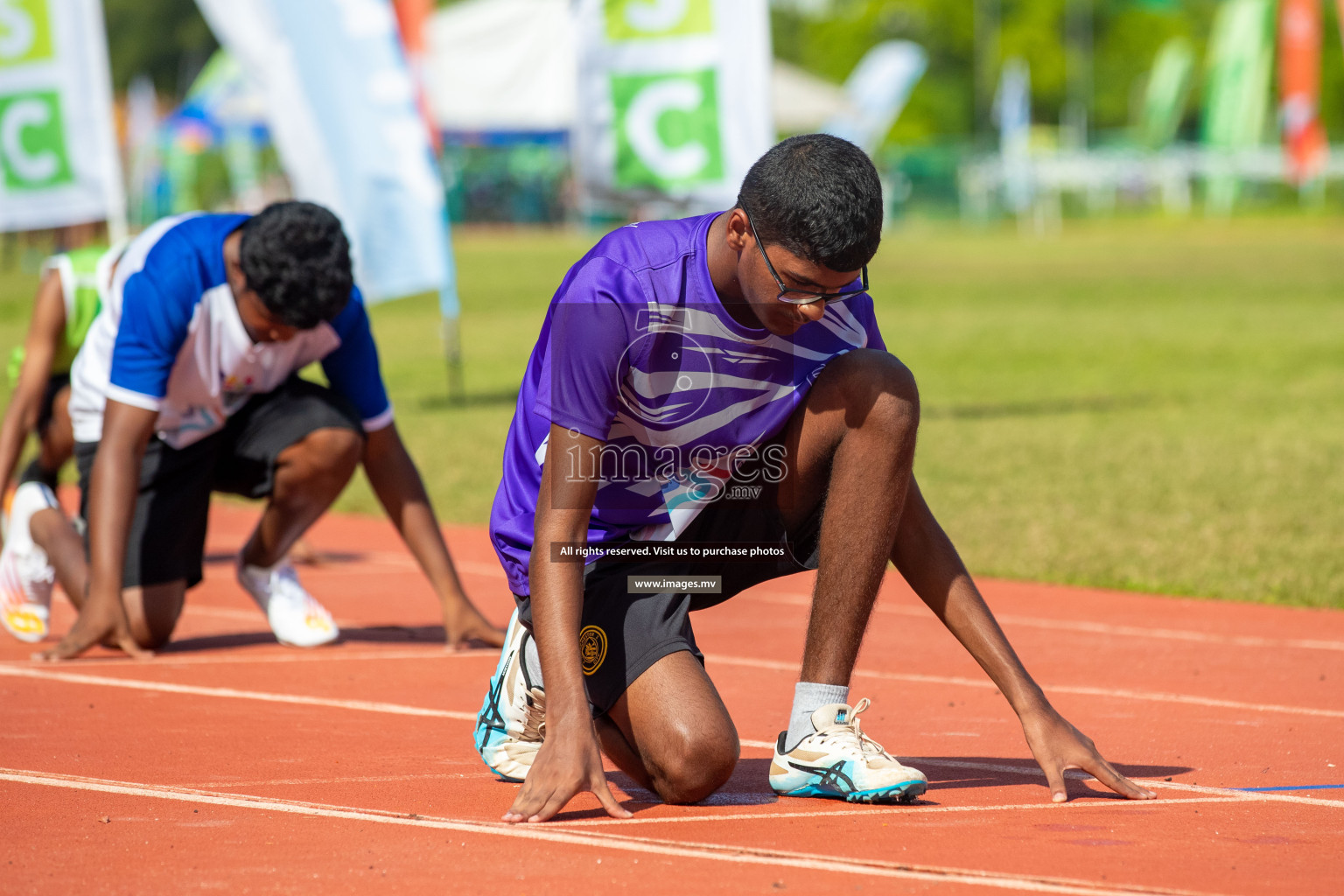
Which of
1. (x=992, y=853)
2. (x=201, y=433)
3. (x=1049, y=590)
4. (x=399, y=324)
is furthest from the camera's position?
(x=399, y=324)

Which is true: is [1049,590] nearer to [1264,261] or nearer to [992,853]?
[992,853]

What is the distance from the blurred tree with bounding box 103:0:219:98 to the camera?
288 ft

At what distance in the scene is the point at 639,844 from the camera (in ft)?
10.6

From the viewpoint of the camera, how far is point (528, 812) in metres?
3.24

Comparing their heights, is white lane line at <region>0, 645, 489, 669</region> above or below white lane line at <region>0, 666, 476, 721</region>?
below

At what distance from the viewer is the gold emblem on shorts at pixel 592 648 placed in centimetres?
364

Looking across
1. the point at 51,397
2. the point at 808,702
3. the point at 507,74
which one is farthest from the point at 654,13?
the point at 507,74

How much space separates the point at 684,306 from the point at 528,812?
108cm

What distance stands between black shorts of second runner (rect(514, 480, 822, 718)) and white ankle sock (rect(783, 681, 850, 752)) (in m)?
0.24

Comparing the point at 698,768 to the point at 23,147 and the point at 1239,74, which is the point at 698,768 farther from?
the point at 1239,74

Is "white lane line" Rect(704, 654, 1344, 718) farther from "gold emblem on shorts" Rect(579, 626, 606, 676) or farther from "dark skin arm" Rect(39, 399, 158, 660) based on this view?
"dark skin arm" Rect(39, 399, 158, 660)

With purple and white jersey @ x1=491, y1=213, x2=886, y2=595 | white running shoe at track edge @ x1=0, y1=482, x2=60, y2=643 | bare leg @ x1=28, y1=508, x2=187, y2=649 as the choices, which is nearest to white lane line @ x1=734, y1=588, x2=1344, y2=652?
bare leg @ x1=28, y1=508, x2=187, y2=649

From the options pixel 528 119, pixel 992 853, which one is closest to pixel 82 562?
pixel 992 853

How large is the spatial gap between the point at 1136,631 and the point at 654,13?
6200mm
